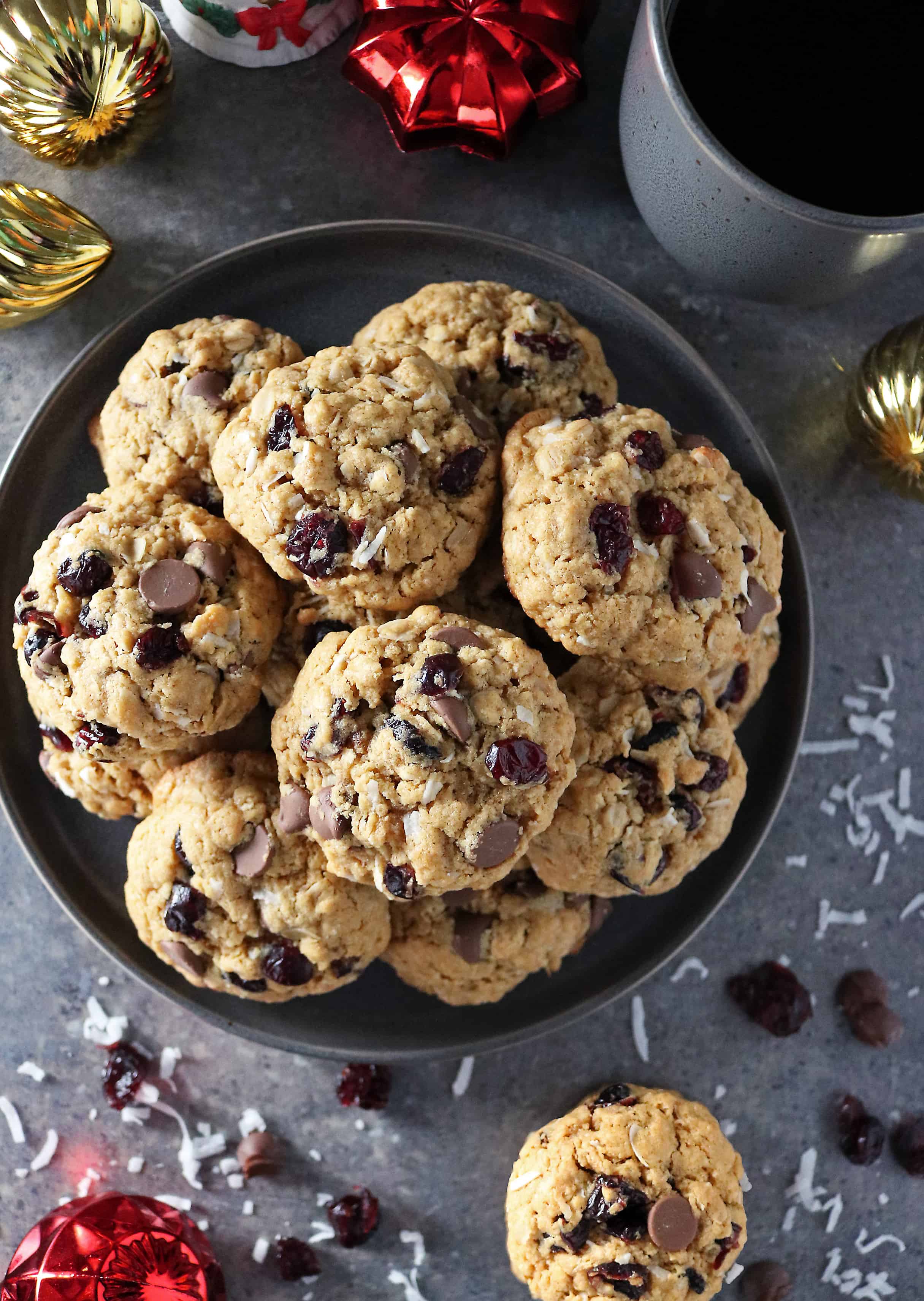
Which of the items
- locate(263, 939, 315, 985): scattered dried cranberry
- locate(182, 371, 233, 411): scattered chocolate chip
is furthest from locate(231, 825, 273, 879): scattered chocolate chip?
locate(182, 371, 233, 411): scattered chocolate chip

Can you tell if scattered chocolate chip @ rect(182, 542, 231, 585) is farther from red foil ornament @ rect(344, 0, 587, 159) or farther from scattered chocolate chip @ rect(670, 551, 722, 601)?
red foil ornament @ rect(344, 0, 587, 159)

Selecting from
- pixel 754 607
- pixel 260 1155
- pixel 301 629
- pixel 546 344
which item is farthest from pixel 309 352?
pixel 260 1155

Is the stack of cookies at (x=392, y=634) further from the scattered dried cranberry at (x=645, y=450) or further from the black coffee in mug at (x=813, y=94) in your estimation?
the black coffee in mug at (x=813, y=94)

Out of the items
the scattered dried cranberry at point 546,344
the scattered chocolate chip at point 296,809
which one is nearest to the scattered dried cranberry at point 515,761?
the scattered chocolate chip at point 296,809

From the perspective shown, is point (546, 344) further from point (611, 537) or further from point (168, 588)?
point (168, 588)

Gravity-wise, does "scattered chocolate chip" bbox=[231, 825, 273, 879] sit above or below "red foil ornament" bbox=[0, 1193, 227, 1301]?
above

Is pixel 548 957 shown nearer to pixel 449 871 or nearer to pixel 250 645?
pixel 449 871
